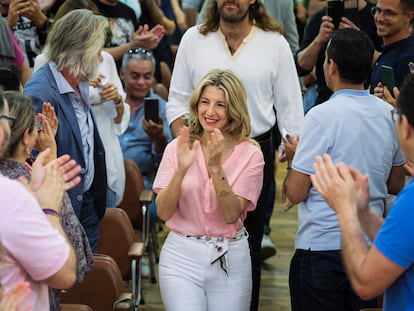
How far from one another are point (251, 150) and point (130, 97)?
6.91 ft

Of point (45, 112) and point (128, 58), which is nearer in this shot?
point (45, 112)

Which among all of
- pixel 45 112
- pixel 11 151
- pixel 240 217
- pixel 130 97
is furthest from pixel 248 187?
pixel 130 97

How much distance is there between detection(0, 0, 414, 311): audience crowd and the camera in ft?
7.42

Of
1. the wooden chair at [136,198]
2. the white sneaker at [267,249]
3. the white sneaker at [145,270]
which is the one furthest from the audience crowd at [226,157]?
the white sneaker at [145,270]

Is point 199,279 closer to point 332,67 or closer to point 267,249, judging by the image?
point 332,67

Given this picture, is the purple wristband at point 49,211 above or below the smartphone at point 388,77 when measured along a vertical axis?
above

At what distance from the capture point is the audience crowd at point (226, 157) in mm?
2262

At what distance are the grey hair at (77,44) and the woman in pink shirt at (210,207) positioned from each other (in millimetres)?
580

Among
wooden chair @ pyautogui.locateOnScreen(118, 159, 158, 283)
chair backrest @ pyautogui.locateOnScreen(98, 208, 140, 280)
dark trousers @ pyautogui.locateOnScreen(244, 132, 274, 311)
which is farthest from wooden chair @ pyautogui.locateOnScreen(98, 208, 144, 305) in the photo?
wooden chair @ pyautogui.locateOnScreen(118, 159, 158, 283)

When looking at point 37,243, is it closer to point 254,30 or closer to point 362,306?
point 362,306

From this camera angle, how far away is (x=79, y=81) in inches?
148

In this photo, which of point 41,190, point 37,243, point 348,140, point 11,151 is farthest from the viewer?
point 348,140

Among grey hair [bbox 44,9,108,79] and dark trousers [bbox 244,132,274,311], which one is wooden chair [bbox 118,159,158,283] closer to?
dark trousers [bbox 244,132,274,311]

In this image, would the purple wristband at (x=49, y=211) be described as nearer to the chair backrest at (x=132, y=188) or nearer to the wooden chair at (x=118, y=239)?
the wooden chair at (x=118, y=239)
